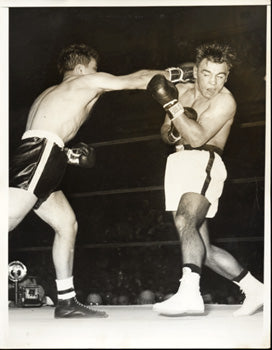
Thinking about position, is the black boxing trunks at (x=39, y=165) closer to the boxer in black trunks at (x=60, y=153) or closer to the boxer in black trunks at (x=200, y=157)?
the boxer in black trunks at (x=60, y=153)

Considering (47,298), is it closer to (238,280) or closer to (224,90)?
(238,280)

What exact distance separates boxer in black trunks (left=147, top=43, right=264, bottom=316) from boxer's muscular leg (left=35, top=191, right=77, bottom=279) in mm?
554

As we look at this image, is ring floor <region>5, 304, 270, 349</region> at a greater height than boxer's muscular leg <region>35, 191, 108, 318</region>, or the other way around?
boxer's muscular leg <region>35, 191, 108, 318</region>

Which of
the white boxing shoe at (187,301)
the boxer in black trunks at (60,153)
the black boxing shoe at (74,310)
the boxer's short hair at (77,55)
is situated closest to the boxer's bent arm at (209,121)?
the boxer in black trunks at (60,153)

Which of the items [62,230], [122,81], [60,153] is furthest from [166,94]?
[62,230]

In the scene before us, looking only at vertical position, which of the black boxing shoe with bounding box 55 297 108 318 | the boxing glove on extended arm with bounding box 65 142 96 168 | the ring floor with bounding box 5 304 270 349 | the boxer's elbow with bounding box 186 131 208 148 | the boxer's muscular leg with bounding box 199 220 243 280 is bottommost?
the ring floor with bounding box 5 304 270 349

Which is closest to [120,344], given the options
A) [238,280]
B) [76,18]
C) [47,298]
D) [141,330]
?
[141,330]

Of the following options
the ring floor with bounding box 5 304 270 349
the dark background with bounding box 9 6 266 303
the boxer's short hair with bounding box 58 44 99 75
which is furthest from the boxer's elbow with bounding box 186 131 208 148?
the ring floor with bounding box 5 304 270 349

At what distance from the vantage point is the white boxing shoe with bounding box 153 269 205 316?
13.3 ft

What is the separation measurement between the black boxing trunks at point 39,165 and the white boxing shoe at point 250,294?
3.99 ft

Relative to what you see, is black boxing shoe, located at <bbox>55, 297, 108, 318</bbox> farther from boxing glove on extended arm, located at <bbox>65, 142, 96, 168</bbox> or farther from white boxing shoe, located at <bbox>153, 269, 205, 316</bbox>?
boxing glove on extended arm, located at <bbox>65, 142, 96, 168</bbox>

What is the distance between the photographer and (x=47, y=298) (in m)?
4.14

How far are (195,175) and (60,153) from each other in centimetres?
79

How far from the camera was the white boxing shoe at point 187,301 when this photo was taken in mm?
4043
